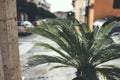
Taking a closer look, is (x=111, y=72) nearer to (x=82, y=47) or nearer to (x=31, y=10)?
(x=82, y=47)

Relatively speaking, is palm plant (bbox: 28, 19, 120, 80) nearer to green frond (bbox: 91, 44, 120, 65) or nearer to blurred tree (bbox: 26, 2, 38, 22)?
green frond (bbox: 91, 44, 120, 65)

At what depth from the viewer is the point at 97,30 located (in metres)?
5.16

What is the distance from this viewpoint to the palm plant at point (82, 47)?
4800 millimetres

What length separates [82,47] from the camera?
4809 mm

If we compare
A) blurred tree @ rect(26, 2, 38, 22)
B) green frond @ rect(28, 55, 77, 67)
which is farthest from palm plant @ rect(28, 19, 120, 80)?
blurred tree @ rect(26, 2, 38, 22)

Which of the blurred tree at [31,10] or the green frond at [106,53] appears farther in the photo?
the blurred tree at [31,10]

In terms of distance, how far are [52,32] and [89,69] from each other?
105 cm

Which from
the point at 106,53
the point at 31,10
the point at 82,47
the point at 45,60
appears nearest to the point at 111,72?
the point at 106,53

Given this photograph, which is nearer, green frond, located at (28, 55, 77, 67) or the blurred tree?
green frond, located at (28, 55, 77, 67)

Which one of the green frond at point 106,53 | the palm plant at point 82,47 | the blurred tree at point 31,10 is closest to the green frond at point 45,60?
the palm plant at point 82,47

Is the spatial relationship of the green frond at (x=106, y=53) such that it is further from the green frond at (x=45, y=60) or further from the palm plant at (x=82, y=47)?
the green frond at (x=45, y=60)

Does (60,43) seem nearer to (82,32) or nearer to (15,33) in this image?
(82,32)

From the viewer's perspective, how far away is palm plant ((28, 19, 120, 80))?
4.80 meters

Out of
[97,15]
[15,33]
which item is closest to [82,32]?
[15,33]
